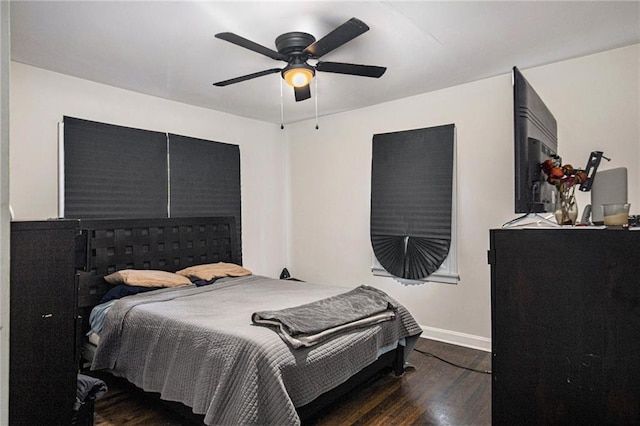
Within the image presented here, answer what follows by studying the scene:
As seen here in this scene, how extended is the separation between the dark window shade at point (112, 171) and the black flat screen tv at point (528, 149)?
3.34 meters

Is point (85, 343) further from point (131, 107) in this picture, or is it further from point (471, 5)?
point (471, 5)

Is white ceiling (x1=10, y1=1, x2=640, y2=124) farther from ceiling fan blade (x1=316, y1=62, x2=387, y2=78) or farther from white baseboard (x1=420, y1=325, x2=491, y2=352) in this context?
white baseboard (x1=420, y1=325, x2=491, y2=352)

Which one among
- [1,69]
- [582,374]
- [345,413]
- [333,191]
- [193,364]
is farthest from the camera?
[333,191]

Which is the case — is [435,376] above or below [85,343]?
below

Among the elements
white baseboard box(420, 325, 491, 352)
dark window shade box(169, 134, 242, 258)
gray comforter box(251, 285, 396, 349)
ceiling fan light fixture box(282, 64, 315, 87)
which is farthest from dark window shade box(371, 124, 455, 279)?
ceiling fan light fixture box(282, 64, 315, 87)

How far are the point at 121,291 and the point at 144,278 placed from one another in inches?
Result: 7.8

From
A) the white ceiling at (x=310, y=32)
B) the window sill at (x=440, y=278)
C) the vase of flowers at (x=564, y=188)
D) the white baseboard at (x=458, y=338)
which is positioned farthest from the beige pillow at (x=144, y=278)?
the vase of flowers at (x=564, y=188)

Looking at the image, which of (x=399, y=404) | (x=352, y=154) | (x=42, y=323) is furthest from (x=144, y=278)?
(x=352, y=154)

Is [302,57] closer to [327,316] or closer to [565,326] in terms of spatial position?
[327,316]

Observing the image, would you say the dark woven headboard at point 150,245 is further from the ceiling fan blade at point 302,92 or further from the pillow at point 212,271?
the ceiling fan blade at point 302,92

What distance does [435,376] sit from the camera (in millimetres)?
3053

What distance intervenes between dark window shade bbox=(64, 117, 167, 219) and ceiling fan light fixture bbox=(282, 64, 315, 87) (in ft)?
6.40

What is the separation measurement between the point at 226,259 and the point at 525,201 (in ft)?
10.9

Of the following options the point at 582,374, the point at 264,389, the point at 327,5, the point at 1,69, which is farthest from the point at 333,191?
the point at 1,69
